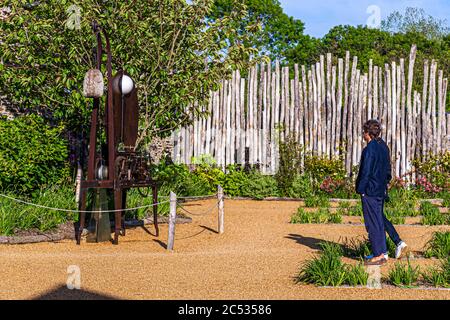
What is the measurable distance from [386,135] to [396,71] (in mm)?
2103

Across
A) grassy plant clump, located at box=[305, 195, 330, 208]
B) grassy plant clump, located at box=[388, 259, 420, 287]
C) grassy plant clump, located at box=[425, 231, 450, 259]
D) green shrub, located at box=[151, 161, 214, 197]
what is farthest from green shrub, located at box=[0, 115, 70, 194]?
grassy plant clump, located at box=[388, 259, 420, 287]

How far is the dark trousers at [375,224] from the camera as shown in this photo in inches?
323

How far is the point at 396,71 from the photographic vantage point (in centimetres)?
1802

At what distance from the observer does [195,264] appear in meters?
8.44

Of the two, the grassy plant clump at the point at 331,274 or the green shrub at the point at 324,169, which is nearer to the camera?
the grassy plant clump at the point at 331,274

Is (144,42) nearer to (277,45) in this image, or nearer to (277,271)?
(277,271)

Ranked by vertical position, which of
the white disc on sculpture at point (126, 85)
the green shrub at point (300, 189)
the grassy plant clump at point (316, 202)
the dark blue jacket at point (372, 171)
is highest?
the white disc on sculpture at point (126, 85)

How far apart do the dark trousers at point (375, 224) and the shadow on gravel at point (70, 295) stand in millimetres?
3230

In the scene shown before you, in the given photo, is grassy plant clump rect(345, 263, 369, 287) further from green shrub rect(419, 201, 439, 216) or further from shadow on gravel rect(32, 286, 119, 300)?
green shrub rect(419, 201, 439, 216)

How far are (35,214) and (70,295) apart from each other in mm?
4440

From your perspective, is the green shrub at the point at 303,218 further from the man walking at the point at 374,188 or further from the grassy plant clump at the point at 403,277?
the grassy plant clump at the point at 403,277

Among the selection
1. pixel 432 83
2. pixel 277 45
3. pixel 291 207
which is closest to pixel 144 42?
pixel 291 207

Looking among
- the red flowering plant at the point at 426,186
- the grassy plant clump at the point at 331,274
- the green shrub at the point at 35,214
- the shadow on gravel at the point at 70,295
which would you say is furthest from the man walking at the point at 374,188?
the red flowering plant at the point at 426,186
